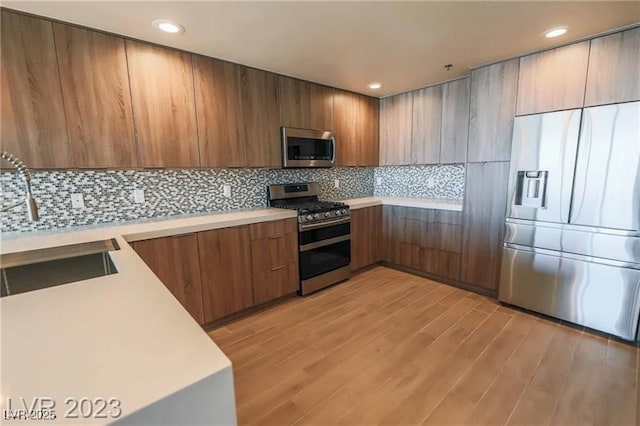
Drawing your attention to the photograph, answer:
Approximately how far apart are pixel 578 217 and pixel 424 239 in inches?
57.0

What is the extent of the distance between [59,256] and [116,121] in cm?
109

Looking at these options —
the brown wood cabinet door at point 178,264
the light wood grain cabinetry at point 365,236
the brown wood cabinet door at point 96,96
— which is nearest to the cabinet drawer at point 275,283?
the brown wood cabinet door at point 178,264

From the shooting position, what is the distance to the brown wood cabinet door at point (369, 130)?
3912 mm

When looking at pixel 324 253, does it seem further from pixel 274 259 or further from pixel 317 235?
pixel 274 259

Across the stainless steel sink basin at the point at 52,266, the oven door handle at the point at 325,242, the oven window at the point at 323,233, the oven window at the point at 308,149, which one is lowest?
the oven door handle at the point at 325,242

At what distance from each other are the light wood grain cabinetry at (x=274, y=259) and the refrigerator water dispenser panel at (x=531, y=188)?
6.86ft

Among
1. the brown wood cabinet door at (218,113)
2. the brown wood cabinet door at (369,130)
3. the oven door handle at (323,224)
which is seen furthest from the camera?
the brown wood cabinet door at (369,130)

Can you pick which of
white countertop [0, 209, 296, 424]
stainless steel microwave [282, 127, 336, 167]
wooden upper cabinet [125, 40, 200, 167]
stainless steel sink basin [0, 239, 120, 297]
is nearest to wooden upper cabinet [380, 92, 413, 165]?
stainless steel microwave [282, 127, 336, 167]

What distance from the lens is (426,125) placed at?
359 centimetres

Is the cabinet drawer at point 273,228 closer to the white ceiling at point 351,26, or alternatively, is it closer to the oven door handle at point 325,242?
the oven door handle at point 325,242

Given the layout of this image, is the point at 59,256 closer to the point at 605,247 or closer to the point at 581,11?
the point at 581,11

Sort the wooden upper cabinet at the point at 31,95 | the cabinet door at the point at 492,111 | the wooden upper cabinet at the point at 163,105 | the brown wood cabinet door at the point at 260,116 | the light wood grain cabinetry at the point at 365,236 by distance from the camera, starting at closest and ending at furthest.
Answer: the wooden upper cabinet at the point at 31,95, the wooden upper cabinet at the point at 163,105, the cabinet door at the point at 492,111, the brown wood cabinet door at the point at 260,116, the light wood grain cabinetry at the point at 365,236

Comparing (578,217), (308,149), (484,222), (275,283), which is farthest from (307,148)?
(578,217)

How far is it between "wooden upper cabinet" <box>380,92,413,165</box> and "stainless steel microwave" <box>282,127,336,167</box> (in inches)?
36.9
